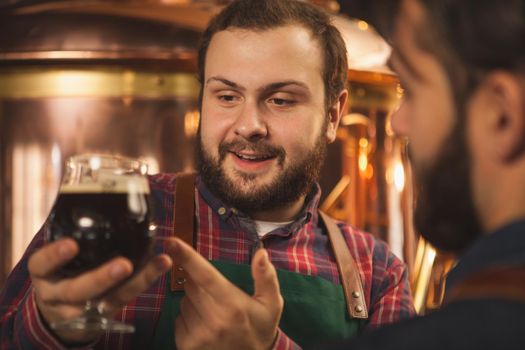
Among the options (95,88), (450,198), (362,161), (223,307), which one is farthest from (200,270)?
(362,161)

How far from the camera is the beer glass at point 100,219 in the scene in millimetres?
1375

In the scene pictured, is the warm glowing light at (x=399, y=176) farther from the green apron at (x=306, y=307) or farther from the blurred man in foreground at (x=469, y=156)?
the blurred man in foreground at (x=469, y=156)

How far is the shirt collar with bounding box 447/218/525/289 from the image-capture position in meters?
1.10

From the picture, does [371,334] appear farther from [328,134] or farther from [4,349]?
[328,134]

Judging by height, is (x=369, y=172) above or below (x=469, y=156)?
below

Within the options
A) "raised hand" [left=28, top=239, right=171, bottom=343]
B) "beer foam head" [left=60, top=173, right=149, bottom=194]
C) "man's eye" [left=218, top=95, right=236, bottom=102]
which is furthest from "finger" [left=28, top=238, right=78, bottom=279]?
"man's eye" [left=218, top=95, right=236, bottom=102]

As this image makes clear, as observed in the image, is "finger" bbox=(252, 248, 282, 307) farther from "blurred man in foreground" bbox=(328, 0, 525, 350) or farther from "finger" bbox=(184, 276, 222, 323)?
"blurred man in foreground" bbox=(328, 0, 525, 350)

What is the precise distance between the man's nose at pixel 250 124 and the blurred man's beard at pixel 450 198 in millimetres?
837

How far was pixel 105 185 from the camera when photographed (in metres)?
1.41

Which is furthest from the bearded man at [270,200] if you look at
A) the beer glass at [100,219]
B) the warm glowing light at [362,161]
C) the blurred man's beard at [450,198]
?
the warm glowing light at [362,161]

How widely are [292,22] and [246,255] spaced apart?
2.20 feet

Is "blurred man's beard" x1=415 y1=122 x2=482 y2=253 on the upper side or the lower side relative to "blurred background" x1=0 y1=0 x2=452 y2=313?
upper

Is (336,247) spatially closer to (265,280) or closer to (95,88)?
(265,280)

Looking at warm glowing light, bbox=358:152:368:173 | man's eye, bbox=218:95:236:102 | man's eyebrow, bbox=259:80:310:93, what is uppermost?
man's eyebrow, bbox=259:80:310:93
